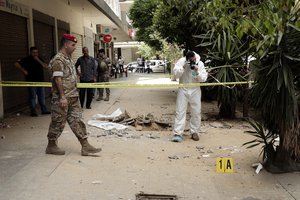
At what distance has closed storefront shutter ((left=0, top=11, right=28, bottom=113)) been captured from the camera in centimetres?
993

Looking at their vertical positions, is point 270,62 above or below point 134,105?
above

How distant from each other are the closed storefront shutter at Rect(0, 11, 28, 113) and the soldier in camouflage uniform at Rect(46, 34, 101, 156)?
424cm

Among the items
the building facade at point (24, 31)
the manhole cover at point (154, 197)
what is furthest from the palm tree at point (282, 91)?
the building facade at point (24, 31)

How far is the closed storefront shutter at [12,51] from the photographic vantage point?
993 cm

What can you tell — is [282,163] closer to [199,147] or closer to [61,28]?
[199,147]

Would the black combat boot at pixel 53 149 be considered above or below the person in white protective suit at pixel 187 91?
below

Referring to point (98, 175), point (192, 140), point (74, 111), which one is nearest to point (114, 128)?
point (192, 140)

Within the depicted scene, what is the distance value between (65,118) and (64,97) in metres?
0.38

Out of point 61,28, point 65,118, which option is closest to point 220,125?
point 65,118

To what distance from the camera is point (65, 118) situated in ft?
20.1

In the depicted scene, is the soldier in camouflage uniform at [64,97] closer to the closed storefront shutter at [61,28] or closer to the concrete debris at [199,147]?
the concrete debris at [199,147]

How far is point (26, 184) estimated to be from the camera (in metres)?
4.91

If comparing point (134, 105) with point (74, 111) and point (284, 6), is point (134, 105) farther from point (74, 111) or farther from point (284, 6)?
point (284, 6)

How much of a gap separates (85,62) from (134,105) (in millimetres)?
2243
